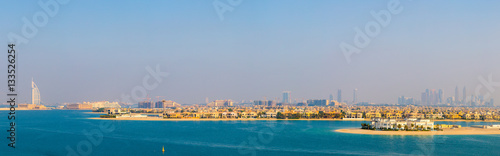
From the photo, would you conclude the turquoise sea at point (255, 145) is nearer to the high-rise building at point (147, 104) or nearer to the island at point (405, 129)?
the island at point (405, 129)

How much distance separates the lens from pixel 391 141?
28.5 m

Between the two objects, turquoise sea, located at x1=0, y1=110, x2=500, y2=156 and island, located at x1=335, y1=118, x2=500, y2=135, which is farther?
island, located at x1=335, y1=118, x2=500, y2=135

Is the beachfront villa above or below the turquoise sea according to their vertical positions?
above

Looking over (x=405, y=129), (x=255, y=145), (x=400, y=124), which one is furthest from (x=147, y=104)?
(x=255, y=145)

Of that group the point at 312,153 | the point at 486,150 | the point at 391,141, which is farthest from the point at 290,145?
the point at 486,150

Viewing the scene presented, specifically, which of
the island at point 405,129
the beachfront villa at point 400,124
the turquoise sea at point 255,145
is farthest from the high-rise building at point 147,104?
the beachfront villa at point 400,124

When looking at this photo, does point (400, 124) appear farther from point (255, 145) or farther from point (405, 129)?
point (255, 145)

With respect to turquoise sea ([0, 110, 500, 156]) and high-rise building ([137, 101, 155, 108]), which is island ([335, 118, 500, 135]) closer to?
turquoise sea ([0, 110, 500, 156])

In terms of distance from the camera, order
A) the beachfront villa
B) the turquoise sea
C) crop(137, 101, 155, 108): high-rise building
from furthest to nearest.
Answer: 1. crop(137, 101, 155, 108): high-rise building
2. the beachfront villa
3. the turquoise sea

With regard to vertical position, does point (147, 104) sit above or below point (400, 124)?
below

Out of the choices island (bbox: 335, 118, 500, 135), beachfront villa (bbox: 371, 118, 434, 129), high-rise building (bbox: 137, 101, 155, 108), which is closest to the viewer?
island (bbox: 335, 118, 500, 135)

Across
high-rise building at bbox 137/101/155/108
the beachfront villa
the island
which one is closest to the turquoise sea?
the island

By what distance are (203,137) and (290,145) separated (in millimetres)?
7180

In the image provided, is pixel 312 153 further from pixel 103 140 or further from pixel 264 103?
pixel 264 103
